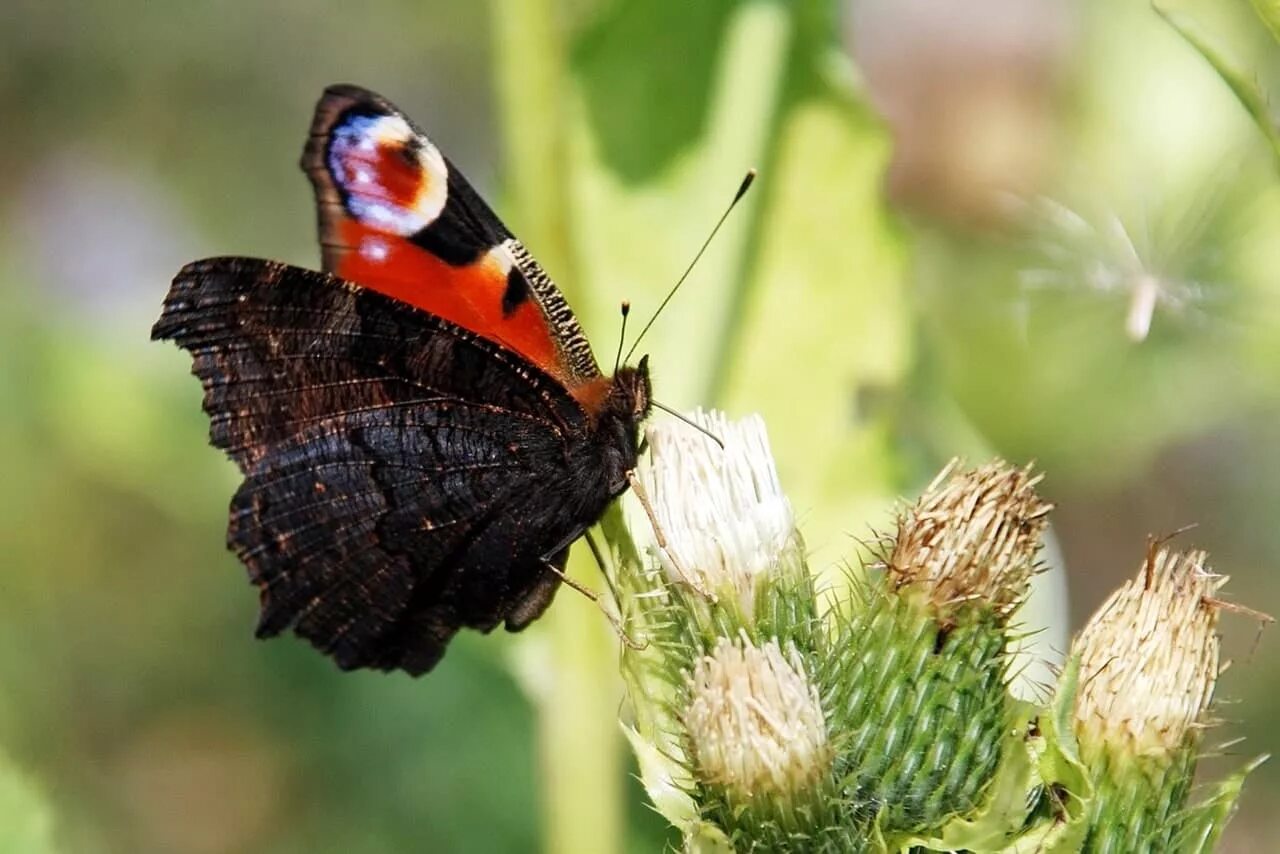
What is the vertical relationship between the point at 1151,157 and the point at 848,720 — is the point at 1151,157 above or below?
above

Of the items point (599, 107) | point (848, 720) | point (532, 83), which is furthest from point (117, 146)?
point (848, 720)

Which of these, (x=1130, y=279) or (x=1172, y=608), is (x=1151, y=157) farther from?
(x=1172, y=608)

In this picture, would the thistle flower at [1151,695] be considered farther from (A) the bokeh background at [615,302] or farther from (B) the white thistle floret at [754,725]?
(B) the white thistle floret at [754,725]

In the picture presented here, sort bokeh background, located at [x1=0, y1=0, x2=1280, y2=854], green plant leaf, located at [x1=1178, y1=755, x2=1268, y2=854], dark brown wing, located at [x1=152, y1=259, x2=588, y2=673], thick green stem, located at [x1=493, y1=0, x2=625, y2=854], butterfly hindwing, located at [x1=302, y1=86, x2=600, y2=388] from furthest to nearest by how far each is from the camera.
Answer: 1. bokeh background, located at [x1=0, y1=0, x2=1280, y2=854]
2. thick green stem, located at [x1=493, y1=0, x2=625, y2=854]
3. butterfly hindwing, located at [x1=302, y1=86, x2=600, y2=388]
4. dark brown wing, located at [x1=152, y1=259, x2=588, y2=673]
5. green plant leaf, located at [x1=1178, y1=755, x2=1268, y2=854]

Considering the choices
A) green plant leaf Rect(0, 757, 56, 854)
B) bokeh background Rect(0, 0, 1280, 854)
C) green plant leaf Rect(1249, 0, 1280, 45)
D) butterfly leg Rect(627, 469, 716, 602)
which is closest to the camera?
green plant leaf Rect(1249, 0, 1280, 45)

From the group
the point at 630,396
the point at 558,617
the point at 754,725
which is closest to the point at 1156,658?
the point at 754,725

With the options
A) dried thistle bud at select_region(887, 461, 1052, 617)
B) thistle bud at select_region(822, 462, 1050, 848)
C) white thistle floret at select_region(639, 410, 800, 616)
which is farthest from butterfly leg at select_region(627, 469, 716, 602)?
dried thistle bud at select_region(887, 461, 1052, 617)

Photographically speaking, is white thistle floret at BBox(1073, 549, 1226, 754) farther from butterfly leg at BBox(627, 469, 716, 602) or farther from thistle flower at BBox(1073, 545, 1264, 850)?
butterfly leg at BBox(627, 469, 716, 602)
